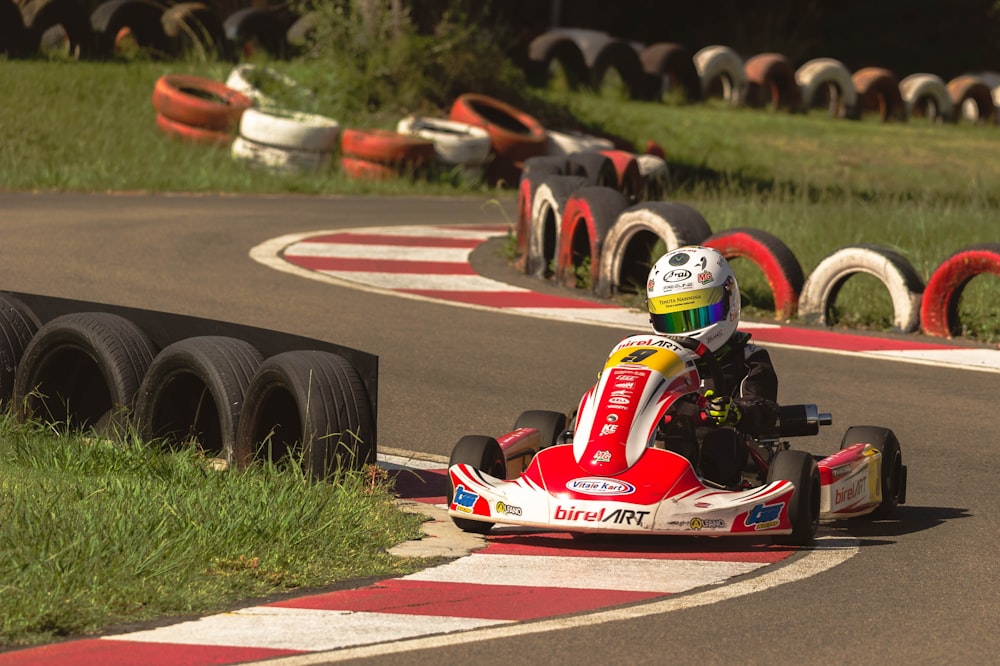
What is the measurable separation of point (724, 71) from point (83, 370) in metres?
26.0

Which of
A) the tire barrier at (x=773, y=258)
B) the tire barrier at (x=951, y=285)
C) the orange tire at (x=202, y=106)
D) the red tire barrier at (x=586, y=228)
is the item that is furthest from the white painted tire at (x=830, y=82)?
the tire barrier at (x=951, y=285)

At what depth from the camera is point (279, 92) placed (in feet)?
74.4

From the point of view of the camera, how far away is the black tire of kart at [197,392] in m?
6.70

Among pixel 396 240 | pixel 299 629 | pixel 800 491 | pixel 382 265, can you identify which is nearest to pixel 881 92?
pixel 396 240

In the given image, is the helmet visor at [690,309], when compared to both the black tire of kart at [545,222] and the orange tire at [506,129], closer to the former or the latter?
the black tire of kart at [545,222]

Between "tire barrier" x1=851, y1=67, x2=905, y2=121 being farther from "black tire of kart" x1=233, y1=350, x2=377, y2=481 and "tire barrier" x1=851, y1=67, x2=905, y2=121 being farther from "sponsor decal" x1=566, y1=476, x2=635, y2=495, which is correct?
"sponsor decal" x1=566, y1=476, x2=635, y2=495

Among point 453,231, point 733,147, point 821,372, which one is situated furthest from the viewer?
point 733,147

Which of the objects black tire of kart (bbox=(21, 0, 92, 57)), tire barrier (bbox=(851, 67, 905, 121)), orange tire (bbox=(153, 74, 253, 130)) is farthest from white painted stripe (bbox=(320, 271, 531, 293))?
tire barrier (bbox=(851, 67, 905, 121))

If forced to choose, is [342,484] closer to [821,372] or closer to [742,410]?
[742,410]

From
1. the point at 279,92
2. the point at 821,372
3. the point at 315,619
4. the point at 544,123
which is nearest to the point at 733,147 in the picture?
the point at 544,123

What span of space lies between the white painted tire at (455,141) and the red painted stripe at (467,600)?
1563 cm

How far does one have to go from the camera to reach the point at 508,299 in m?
12.7

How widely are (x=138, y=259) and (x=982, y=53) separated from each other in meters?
32.6

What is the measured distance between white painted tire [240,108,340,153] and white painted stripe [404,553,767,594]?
578 inches
